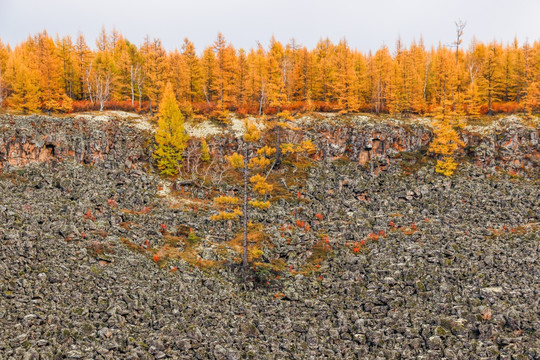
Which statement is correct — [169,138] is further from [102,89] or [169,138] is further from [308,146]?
[102,89]

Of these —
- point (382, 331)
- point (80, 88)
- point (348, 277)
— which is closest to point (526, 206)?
point (348, 277)

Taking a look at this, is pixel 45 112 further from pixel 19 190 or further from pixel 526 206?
pixel 526 206

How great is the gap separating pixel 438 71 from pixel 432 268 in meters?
57.3

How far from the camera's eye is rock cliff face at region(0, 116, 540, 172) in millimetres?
38375

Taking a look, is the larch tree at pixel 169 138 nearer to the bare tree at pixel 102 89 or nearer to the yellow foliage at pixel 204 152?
the yellow foliage at pixel 204 152

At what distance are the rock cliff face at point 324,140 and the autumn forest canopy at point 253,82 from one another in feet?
19.8

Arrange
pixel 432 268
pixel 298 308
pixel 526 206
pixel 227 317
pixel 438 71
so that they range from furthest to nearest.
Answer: pixel 438 71, pixel 526 206, pixel 432 268, pixel 298 308, pixel 227 317

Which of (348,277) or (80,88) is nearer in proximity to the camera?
(348,277)

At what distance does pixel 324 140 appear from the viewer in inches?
1928

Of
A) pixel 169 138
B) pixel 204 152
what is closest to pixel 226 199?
pixel 169 138

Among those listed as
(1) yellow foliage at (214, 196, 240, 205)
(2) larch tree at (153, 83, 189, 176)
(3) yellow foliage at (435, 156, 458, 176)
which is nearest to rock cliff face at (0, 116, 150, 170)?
(2) larch tree at (153, 83, 189, 176)

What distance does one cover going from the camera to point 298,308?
22.0 metres

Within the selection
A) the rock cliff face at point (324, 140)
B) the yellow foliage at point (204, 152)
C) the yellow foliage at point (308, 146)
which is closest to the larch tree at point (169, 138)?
the yellow foliage at point (204, 152)

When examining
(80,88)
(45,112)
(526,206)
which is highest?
(80,88)
